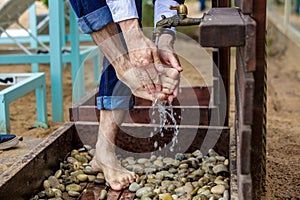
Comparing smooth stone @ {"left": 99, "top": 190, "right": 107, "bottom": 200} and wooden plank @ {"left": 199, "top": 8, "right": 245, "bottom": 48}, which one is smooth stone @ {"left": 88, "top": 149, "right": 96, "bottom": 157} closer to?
smooth stone @ {"left": 99, "top": 190, "right": 107, "bottom": 200}

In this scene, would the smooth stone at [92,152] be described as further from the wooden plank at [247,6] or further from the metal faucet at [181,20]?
the wooden plank at [247,6]

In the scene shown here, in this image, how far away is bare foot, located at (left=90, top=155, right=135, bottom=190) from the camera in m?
1.81

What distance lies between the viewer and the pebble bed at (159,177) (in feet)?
5.65

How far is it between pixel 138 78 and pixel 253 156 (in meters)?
0.43

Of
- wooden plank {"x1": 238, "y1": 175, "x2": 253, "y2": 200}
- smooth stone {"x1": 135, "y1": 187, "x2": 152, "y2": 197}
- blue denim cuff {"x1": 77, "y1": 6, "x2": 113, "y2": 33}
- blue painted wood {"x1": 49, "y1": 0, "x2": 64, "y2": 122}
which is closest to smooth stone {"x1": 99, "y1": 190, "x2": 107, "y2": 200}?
smooth stone {"x1": 135, "y1": 187, "x2": 152, "y2": 197}

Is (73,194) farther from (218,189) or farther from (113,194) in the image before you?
(218,189)

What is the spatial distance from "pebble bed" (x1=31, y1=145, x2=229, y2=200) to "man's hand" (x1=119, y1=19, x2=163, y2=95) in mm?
427

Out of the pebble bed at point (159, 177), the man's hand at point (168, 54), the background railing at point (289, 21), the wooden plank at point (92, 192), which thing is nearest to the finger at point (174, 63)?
the man's hand at point (168, 54)

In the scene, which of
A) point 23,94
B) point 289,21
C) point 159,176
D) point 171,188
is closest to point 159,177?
point 159,176

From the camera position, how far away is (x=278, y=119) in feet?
9.86

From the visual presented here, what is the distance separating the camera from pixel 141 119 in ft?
7.41

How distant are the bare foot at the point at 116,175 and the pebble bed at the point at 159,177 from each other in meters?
0.03

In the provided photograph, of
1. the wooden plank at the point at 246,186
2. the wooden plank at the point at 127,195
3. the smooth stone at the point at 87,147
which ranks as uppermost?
the wooden plank at the point at 246,186

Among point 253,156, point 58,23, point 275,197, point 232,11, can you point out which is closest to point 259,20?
point 232,11
